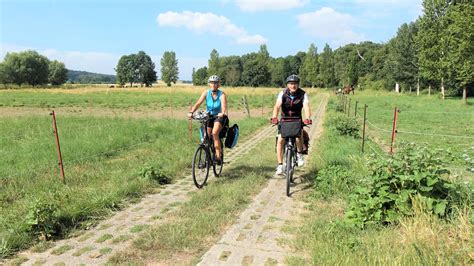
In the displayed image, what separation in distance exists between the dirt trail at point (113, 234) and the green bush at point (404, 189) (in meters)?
2.78

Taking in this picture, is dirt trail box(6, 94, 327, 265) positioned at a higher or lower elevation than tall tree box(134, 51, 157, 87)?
lower

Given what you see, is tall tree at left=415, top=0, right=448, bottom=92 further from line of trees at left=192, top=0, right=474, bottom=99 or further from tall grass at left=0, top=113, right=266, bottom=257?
tall grass at left=0, top=113, right=266, bottom=257

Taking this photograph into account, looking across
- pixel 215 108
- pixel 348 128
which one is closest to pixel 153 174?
pixel 215 108

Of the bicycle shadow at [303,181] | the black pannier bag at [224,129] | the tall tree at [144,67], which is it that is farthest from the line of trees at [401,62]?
the black pannier bag at [224,129]

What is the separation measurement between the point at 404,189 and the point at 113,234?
3671 mm

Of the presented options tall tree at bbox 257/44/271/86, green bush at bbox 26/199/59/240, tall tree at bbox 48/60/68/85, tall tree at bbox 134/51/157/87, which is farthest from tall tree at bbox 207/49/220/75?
green bush at bbox 26/199/59/240

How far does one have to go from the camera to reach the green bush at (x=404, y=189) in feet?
13.2

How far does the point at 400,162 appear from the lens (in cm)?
434

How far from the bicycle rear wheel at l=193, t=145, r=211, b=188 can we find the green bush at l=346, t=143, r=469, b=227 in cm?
302

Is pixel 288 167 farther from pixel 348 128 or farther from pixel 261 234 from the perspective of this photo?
pixel 348 128

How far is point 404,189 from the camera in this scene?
13.7ft

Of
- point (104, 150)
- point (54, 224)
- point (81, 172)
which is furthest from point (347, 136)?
point (54, 224)

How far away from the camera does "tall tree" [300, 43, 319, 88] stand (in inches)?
3740

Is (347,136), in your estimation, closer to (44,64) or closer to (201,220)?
(201,220)
